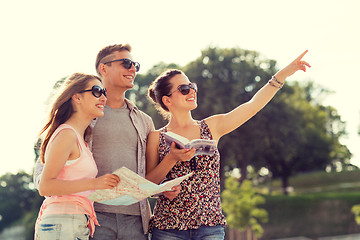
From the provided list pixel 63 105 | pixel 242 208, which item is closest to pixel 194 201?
pixel 63 105

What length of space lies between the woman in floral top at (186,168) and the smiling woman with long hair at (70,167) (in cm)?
62

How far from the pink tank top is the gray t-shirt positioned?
1.19 ft

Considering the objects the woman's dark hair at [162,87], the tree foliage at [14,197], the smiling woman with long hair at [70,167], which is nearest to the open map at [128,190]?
the smiling woman with long hair at [70,167]

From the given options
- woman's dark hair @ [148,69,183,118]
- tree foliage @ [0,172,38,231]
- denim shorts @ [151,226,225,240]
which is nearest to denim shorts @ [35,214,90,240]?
denim shorts @ [151,226,225,240]

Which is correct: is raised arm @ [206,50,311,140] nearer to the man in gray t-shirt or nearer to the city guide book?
the city guide book

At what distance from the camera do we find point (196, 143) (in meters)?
3.62

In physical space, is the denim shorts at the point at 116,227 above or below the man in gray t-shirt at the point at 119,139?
below

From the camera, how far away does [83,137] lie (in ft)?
11.9

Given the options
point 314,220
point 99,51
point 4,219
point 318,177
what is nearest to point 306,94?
point 318,177

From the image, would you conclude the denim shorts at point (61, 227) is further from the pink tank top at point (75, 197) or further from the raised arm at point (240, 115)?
the raised arm at point (240, 115)

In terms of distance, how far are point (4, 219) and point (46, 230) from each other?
39731mm

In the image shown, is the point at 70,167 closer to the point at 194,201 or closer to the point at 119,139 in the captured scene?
the point at 119,139

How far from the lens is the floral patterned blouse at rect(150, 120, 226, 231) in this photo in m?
3.77

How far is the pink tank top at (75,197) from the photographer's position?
3262mm
